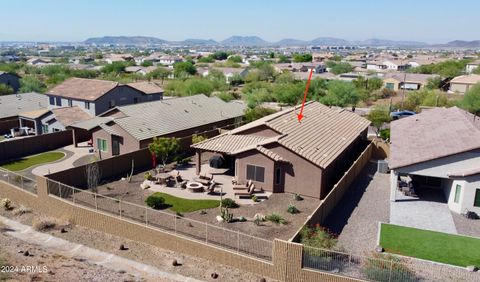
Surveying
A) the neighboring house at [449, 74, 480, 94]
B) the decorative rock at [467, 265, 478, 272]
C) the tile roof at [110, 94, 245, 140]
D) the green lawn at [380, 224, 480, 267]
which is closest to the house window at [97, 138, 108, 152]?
the tile roof at [110, 94, 245, 140]

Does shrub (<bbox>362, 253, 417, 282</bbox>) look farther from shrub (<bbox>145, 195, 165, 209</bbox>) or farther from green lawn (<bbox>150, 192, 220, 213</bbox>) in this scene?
shrub (<bbox>145, 195, 165, 209</bbox>)

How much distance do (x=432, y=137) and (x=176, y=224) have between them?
20664 mm

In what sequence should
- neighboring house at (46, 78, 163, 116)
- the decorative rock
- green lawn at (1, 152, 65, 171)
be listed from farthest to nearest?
neighboring house at (46, 78, 163, 116) → green lawn at (1, 152, 65, 171) → the decorative rock

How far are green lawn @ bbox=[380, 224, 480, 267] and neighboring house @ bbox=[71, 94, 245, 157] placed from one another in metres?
22.8

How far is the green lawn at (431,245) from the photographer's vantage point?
68.3 ft

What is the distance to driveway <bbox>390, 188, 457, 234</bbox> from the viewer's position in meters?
24.7

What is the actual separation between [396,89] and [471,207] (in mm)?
81020

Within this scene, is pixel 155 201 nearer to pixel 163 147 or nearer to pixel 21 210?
pixel 163 147

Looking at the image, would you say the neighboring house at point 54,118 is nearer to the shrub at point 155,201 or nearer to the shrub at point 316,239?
the shrub at point 155,201

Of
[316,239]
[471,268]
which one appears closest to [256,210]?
[316,239]

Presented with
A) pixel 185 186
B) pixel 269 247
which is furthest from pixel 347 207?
pixel 185 186

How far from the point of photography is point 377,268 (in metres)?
17.3

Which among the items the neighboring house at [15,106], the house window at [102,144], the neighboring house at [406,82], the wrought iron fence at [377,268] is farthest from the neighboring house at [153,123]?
the neighboring house at [406,82]

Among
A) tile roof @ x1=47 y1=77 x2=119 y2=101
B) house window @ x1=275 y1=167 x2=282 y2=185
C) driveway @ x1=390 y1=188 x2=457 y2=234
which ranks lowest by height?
driveway @ x1=390 y1=188 x2=457 y2=234
